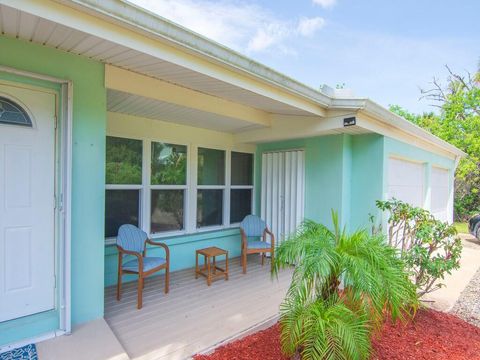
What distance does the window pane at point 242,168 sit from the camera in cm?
599

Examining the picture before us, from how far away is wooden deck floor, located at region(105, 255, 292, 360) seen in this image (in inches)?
105

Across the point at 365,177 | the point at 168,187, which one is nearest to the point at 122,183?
the point at 168,187

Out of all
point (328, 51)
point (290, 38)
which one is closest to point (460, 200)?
point (328, 51)

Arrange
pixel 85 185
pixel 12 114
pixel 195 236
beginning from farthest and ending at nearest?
1. pixel 195 236
2. pixel 85 185
3. pixel 12 114

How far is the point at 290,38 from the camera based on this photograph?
9.85 meters

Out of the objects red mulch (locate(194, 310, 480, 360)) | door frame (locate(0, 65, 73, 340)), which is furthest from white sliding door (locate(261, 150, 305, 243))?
door frame (locate(0, 65, 73, 340))

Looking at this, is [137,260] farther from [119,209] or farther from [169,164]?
[169,164]

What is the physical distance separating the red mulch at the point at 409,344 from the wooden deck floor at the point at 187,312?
0.98 feet

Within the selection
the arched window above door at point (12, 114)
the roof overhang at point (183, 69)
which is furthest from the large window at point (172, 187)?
the arched window above door at point (12, 114)

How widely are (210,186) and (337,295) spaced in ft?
12.0

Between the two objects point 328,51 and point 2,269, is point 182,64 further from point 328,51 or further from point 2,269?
point 328,51

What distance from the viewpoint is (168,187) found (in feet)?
16.1

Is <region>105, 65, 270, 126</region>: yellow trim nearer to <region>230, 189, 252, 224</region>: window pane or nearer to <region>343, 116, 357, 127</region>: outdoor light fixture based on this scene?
<region>343, 116, 357, 127</region>: outdoor light fixture

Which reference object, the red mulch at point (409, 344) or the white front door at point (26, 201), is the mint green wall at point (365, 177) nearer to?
the red mulch at point (409, 344)
